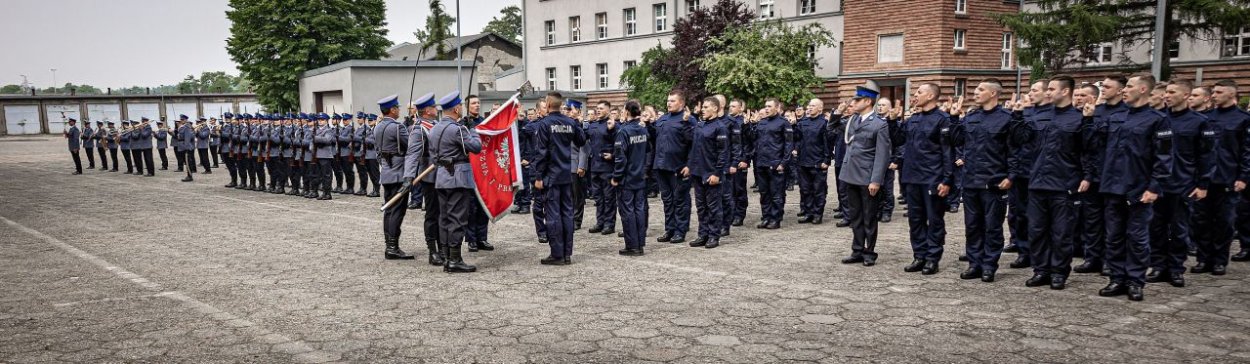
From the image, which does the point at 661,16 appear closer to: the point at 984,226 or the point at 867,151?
the point at 867,151

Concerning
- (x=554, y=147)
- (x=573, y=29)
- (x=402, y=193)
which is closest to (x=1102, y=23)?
(x=554, y=147)

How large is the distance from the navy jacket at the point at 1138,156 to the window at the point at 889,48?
99.3 ft

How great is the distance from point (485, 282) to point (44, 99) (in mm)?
79785

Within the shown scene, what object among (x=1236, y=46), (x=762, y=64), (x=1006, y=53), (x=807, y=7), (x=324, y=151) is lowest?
(x=324, y=151)

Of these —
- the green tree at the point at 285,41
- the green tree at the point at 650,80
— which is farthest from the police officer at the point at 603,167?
the green tree at the point at 285,41

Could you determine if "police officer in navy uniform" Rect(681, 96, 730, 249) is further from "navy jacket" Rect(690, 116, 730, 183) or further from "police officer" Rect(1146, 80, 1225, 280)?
"police officer" Rect(1146, 80, 1225, 280)

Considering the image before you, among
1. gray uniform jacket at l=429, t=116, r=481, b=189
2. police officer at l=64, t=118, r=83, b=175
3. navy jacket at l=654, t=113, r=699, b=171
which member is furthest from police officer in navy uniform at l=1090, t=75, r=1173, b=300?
police officer at l=64, t=118, r=83, b=175

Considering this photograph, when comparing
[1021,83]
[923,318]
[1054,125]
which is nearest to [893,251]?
[1054,125]

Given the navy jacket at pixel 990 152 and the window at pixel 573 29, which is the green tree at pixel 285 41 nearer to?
the window at pixel 573 29

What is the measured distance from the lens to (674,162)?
34.0 ft

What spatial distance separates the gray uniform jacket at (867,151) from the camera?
8.67m

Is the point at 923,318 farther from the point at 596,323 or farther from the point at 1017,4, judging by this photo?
the point at 1017,4

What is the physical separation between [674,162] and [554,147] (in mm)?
1763

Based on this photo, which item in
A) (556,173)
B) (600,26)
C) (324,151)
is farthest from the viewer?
(600,26)
